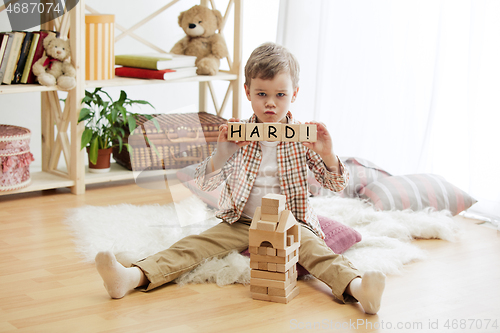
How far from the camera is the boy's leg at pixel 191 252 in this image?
135 cm

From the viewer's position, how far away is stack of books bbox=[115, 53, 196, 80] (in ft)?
7.80

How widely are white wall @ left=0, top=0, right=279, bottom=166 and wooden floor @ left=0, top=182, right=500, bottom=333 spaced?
1.18m

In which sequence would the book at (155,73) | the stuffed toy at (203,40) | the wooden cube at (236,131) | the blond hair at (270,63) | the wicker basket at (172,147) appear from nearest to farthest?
the wooden cube at (236,131) → the blond hair at (270,63) → the wicker basket at (172,147) → the book at (155,73) → the stuffed toy at (203,40)

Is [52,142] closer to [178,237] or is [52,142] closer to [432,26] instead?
[178,237]

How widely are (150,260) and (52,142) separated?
1.27m

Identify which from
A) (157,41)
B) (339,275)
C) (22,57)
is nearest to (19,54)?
(22,57)

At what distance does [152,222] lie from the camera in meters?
1.88

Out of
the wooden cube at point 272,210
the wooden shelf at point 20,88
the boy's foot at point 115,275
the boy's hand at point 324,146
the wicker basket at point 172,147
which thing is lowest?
the boy's foot at point 115,275

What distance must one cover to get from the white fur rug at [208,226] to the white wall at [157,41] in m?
0.95

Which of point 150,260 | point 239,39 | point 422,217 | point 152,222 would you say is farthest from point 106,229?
point 239,39

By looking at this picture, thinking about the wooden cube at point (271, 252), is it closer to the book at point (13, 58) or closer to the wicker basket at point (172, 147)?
the wicker basket at point (172, 147)

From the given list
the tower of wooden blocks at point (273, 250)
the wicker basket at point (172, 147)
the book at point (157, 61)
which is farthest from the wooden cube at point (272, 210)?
the book at point (157, 61)

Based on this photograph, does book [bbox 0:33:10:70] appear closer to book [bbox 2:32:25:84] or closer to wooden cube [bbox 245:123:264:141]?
book [bbox 2:32:25:84]

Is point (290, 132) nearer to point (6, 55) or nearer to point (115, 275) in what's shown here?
point (115, 275)
